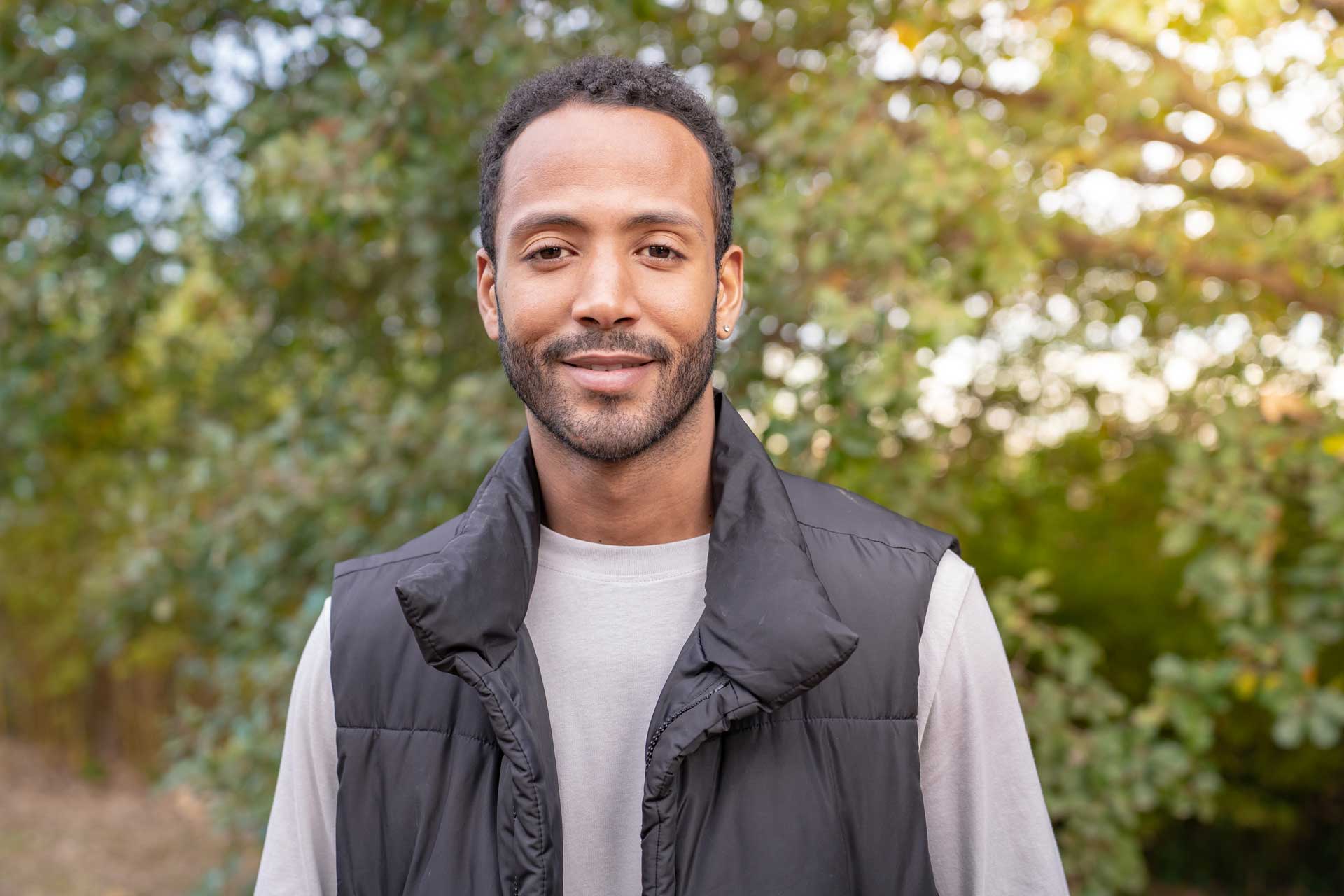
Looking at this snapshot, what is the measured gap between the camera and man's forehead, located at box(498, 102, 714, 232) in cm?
163

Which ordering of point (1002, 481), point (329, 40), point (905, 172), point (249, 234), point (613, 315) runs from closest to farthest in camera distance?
point (613, 315) < point (905, 172) < point (329, 40) < point (249, 234) < point (1002, 481)

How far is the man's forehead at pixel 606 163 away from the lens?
5.36ft

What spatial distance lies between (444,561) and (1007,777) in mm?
893

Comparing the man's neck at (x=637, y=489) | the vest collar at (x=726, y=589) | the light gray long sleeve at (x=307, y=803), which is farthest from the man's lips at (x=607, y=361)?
the light gray long sleeve at (x=307, y=803)

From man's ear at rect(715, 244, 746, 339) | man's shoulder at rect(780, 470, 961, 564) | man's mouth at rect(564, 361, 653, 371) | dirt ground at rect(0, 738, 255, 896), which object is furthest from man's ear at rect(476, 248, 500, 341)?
dirt ground at rect(0, 738, 255, 896)

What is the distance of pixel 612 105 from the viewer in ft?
5.54

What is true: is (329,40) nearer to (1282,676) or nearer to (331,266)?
(331,266)

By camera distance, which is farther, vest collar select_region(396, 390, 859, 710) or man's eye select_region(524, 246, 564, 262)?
man's eye select_region(524, 246, 564, 262)

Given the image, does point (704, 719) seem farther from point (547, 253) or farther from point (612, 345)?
point (547, 253)

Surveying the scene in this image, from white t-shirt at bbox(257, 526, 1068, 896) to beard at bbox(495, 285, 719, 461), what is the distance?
0.62 feet

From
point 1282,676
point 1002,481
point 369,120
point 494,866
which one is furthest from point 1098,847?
point 369,120

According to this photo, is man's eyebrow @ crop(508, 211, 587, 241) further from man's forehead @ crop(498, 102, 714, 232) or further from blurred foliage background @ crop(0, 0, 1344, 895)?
blurred foliage background @ crop(0, 0, 1344, 895)

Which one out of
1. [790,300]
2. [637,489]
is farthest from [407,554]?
[790,300]

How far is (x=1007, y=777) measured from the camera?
156cm
